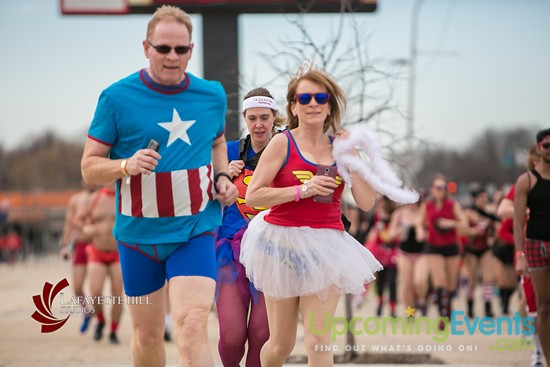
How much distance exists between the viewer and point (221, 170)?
5.49 meters

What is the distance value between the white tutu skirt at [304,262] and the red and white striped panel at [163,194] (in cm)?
73

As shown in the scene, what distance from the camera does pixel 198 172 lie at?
17.0 ft

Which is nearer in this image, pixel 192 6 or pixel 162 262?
pixel 162 262

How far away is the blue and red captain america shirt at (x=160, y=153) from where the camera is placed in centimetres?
509

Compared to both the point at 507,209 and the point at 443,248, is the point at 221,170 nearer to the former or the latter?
the point at 507,209

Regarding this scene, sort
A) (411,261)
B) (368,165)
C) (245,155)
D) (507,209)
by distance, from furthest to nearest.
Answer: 1. (411,261)
2. (507,209)
3. (245,155)
4. (368,165)

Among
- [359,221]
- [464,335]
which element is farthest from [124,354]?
[359,221]

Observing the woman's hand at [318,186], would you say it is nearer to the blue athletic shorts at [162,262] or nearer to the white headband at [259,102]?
the blue athletic shorts at [162,262]

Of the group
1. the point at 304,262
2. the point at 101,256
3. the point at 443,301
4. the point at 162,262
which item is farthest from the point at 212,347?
the point at 162,262

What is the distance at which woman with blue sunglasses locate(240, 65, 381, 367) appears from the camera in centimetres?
557

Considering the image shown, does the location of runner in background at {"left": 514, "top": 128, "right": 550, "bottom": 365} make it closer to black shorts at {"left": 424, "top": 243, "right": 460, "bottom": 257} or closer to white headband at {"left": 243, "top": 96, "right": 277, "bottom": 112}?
white headband at {"left": 243, "top": 96, "right": 277, "bottom": 112}

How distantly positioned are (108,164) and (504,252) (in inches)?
420

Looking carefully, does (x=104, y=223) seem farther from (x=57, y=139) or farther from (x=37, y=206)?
(x=57, y=139)

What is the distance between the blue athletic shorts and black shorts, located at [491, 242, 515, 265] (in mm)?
10084
